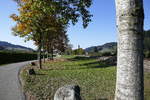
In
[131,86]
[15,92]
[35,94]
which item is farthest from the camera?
[15,92]

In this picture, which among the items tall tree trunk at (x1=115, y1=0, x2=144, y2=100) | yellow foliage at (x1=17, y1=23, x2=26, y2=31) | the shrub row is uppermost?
yellow foliage at (x1=17, y1=23, x2=26, y2=31)

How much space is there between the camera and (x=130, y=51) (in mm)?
2330

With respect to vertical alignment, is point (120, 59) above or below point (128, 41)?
below

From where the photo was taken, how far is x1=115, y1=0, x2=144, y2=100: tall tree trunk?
232 cm

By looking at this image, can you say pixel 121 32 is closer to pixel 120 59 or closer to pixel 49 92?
pixel 120 59

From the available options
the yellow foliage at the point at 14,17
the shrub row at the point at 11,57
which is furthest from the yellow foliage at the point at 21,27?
the shrub row at the point at 11,57

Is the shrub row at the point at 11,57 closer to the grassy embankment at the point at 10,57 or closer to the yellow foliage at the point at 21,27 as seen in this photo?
the grassy embankment at the point at 10,57

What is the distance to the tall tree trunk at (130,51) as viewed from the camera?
7.62ft

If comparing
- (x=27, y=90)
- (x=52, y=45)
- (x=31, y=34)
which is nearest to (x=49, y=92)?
(x=27, y=90)

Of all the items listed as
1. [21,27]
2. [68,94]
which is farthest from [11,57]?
[68,94]

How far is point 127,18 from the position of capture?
2412 millimetres

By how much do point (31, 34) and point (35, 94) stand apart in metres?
12.6

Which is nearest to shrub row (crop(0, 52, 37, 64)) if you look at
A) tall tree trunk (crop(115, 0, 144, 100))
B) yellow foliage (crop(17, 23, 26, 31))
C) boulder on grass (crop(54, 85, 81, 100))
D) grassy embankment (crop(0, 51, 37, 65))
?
grassy embankment (crop(0, 51, 37, 65))

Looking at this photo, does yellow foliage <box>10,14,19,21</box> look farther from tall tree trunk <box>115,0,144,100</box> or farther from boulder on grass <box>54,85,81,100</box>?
tall tree trunk <box>115,0,144,100</box>
